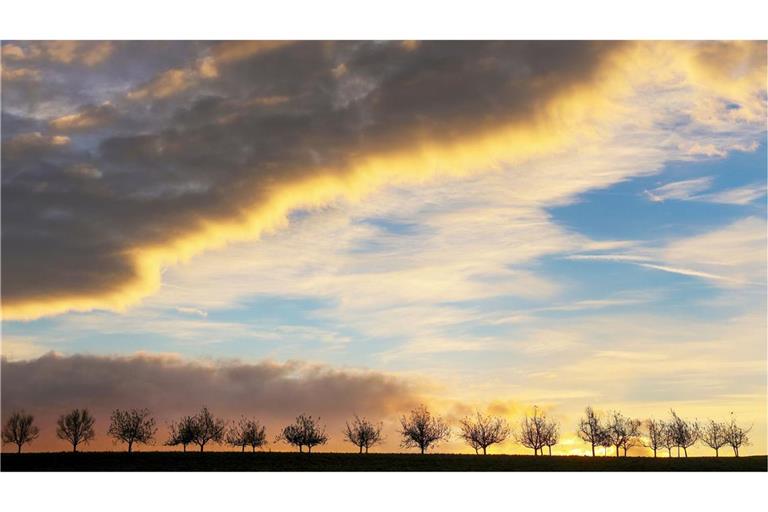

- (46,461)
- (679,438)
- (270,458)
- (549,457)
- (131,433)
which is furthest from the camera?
(679,438)

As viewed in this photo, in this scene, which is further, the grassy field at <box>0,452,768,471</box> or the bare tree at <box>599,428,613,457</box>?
the bare tree at <box>599,428,613,457</box>

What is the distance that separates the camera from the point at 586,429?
16225 cm

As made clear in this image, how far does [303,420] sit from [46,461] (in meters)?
64.6

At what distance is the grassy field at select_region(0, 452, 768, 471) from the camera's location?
308ft

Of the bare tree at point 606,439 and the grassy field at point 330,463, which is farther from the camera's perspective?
the bare tree at point 606,439

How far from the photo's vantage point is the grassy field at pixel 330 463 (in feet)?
308

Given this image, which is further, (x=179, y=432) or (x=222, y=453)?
(x=179, y=432)

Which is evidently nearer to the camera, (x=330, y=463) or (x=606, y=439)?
(x=330, y=463)

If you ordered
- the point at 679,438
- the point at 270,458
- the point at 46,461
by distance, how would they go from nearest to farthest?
the point at 46,461
the point at 270,458
the point at 679,438

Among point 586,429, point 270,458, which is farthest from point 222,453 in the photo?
point 586,429

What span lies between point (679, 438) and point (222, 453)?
98.8m

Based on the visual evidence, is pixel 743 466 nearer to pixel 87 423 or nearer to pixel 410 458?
Result: pixel 410 458

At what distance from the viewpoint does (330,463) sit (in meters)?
103

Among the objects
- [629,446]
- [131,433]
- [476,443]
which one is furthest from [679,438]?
[131,433]
